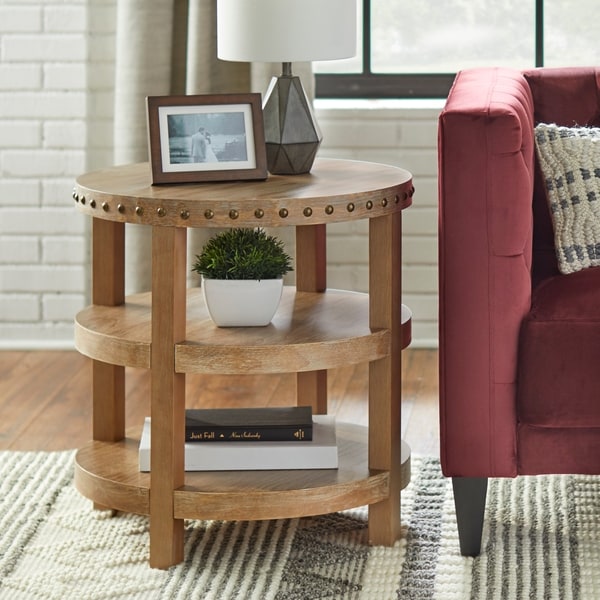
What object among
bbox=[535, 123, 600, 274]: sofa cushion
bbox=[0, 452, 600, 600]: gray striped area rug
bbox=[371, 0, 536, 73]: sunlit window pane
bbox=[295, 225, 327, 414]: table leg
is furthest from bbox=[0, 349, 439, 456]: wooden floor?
bbox=[371, 0, 536, 73]: sunlit window pane

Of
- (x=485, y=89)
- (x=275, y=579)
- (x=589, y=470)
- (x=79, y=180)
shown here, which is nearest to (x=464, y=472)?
(x=589, y=470)

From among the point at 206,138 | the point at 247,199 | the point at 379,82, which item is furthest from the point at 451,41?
the point at 247,199

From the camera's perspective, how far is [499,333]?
6.24 ft

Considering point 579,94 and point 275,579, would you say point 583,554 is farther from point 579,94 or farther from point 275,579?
point 579,94

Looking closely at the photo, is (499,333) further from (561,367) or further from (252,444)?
(252,444)

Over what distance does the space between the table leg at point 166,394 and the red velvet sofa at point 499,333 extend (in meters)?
0.43

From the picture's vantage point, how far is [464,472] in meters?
1.95

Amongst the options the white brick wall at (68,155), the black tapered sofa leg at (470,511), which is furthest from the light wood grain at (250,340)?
the white brick wall at (68,155)

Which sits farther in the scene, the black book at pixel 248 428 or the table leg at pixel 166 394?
the black book at pixel 248 428

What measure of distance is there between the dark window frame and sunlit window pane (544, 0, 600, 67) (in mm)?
25

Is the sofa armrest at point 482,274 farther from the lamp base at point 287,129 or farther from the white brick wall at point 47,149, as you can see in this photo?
the white brick wall at point 47,149

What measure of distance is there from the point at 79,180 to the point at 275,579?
0.74 m

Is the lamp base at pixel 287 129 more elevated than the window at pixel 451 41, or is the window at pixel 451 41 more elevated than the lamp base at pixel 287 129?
the window at pixel 451 41

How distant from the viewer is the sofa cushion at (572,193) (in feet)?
6.81
